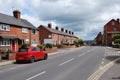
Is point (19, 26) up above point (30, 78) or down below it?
above

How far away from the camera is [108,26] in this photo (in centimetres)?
11650

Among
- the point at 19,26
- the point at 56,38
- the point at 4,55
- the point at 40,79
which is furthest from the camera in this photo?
the point at 56,38

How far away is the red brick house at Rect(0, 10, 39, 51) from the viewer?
3840cm

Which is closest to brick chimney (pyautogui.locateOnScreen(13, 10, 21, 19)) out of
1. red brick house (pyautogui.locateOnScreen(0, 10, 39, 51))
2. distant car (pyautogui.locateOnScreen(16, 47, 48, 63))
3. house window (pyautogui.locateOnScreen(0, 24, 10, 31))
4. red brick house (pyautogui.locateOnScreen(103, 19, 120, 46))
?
red brick house (pyautogui.locateOnScreen(0, 10, 39, 51))

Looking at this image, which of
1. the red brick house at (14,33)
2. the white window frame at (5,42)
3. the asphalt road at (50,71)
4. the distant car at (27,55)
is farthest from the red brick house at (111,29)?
the asphalt road at (50,71)

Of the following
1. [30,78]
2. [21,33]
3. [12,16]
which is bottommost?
[30,78]

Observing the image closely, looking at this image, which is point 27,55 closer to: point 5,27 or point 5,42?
point 5,42

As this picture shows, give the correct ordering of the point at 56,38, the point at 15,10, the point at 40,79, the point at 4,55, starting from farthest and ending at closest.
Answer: the point at 56,38, the point at 15,10, the point at 4,55, the point at 40,79

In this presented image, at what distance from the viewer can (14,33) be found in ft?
139

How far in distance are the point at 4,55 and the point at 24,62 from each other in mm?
4817

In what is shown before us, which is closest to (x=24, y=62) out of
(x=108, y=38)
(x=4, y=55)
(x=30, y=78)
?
(x=4, y=55)

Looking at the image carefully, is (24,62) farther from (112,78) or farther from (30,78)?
(112,78)

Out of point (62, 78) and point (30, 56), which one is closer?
point (62, 78)

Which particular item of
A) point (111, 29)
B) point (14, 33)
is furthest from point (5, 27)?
point (111, 29)
